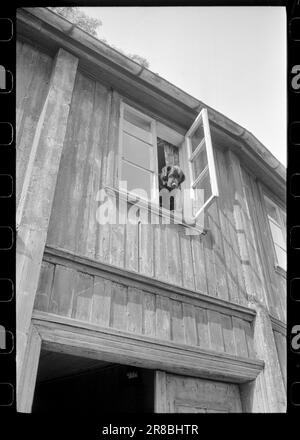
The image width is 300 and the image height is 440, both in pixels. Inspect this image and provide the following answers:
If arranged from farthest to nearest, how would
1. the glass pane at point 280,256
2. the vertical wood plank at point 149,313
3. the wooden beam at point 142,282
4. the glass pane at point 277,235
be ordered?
the glass pane at point 277,235
the glass pane at point 280,256
the vertical wood plank at point 149,313
the wooden beam at point 142,282

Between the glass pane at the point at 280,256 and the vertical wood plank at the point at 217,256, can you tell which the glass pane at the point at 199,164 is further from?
the glass pane at the point at 280,256

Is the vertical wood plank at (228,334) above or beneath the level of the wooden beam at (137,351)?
above

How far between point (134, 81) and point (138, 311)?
2.79 metres

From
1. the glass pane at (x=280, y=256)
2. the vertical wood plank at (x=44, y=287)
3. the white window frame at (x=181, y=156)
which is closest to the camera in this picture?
the vertical wood plank at (x=44, y=287)

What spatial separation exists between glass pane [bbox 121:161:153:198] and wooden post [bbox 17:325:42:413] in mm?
1937

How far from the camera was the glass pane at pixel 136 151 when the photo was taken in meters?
4.23

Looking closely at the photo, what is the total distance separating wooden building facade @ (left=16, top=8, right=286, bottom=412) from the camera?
9.00 ft

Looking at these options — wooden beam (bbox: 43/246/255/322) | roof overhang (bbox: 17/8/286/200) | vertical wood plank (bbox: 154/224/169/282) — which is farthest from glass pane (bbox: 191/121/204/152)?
wooden beam (bbox: 43/246/255/322)

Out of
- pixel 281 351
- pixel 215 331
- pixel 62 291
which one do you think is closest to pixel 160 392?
pixel 215 331

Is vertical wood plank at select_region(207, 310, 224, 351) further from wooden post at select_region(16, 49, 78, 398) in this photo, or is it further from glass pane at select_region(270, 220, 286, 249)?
glass pane at select_region(270, 220, 286, 249)

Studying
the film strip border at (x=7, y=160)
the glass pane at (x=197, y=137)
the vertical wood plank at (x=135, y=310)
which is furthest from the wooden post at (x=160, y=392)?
the glass pane at (x=197, y=137)

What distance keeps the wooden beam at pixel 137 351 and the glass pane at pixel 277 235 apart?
2.73 m
